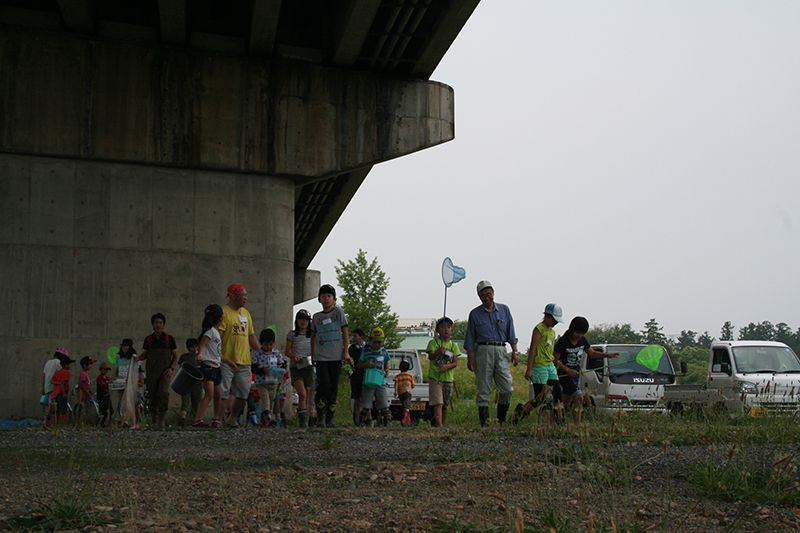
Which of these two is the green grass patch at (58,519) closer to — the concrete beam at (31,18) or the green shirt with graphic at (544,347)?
the green shirt with graphic at (544,347)

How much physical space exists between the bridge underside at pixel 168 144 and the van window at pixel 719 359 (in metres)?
7.00

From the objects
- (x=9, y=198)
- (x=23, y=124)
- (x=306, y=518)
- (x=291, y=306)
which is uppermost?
(x=23, y=124)

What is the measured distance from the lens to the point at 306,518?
5094 mm

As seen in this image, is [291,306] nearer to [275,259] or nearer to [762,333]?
[275,259]

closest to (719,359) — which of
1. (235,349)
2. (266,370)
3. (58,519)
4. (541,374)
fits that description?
(541,374)

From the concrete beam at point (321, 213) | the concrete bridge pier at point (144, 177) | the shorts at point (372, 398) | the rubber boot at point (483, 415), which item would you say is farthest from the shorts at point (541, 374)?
the concrete beam at point (321, 213)

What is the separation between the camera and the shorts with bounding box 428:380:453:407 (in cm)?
1503

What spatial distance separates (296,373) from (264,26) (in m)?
6.11

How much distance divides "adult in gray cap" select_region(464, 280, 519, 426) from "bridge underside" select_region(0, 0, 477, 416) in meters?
5.98

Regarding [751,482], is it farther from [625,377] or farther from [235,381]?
[625,377]

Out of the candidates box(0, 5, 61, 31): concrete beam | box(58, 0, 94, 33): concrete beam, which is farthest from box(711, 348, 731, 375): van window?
box(0, 5, 61, 31): concrete beam

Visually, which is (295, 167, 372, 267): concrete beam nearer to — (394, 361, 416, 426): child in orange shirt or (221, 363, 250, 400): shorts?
(394, 361, 416, 426): child in orange shirt

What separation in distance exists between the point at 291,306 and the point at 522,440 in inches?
417

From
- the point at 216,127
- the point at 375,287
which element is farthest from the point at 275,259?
the point at 375,287
